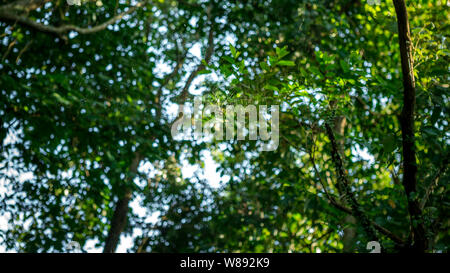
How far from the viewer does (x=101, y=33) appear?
581 cm

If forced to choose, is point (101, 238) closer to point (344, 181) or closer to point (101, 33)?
point (101, 33)

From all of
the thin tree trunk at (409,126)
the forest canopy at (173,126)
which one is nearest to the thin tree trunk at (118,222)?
the forest canopy at (173,126)

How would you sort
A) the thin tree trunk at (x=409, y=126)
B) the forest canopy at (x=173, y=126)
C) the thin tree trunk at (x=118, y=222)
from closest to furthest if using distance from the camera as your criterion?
the thin tree trunk at (x=409, y=126) → the forest canopy at (x=173, y=126) → the thin tree trunk at (x=118, y=222)

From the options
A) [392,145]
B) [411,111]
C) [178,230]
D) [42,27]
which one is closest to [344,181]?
[392,145]

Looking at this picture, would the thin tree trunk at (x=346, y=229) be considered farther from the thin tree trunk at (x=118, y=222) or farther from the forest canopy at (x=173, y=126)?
the thin tree trunk at (x=118, y=222)

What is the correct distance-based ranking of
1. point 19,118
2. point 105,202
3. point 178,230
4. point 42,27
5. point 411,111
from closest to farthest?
point 42,27 < point 411,111 < point 19,118 < point 105,202 < point 178,230

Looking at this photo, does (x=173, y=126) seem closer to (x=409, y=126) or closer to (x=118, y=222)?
(x=118, y=222)

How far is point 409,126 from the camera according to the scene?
3102 mm

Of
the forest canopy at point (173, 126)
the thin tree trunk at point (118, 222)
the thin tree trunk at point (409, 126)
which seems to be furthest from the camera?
the thin tree trunk at point (118, 222)

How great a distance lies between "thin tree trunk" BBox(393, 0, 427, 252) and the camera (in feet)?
9.50

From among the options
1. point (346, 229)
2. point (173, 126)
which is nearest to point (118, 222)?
point (173, 126)

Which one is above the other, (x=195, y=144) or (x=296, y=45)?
(x=296, y=45)

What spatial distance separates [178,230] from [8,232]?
3.07m

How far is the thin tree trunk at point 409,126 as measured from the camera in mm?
2895
